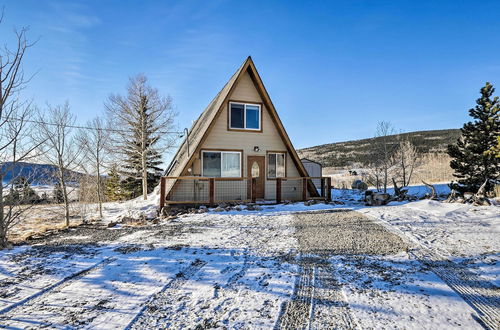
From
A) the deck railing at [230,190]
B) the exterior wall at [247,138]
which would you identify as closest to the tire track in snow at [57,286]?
the deck railing at [230,190]

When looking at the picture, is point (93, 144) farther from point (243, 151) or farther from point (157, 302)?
point (157, 302)

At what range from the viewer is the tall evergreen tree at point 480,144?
13.8m

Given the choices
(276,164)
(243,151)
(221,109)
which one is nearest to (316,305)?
(243,151)

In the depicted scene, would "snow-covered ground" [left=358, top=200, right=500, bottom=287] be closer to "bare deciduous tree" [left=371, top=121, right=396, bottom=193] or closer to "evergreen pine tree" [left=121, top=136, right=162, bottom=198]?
"bare deciduous tree" [left=371, top=121, right=396, bottom=193]

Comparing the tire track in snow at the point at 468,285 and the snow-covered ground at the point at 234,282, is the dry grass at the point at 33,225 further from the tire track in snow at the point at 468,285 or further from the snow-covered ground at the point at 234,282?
the tire track in snow at the point at 468,285

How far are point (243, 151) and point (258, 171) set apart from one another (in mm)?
1211

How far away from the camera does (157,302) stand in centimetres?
279

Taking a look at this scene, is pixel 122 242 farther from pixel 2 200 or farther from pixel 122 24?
pixel 122 24

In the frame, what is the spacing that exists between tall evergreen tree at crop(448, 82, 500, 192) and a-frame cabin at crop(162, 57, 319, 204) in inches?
391

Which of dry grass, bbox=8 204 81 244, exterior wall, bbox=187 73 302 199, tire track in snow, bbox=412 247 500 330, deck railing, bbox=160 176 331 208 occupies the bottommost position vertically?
dry grass, bbox=8 204 81 244

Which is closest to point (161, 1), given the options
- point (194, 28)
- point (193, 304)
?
point (194, 28)

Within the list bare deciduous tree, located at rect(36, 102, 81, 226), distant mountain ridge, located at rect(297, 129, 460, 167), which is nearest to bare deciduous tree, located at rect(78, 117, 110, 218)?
bare deciduous tree, located at rect(36, 102, 81, 226)

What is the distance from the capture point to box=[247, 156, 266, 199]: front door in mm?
11656

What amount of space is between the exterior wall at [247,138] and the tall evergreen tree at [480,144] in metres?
10.5
